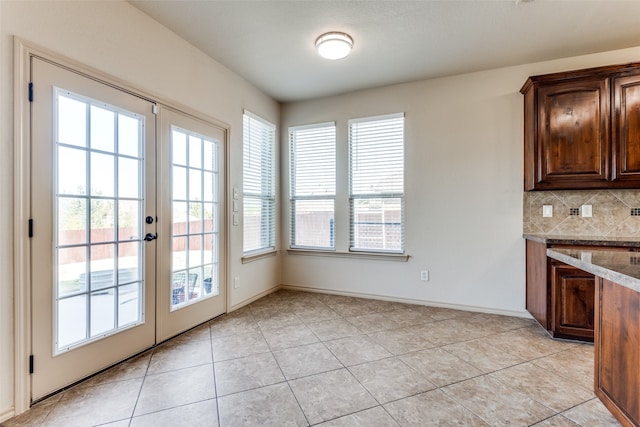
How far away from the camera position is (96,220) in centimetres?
212

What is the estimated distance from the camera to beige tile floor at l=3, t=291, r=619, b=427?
1.70m

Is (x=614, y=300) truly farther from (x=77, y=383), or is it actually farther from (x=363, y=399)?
(x=77, y=383)

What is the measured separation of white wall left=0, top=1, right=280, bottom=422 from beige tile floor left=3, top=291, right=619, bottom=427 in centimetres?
66

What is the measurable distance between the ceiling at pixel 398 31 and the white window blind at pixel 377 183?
27.7 inches

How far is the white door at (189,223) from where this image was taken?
2.66 metres

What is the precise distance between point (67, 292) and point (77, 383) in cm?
63

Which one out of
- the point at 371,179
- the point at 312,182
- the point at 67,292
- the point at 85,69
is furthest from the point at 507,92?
the point at 67,292

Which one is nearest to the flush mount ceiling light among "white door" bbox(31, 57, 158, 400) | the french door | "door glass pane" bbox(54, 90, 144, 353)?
the french door

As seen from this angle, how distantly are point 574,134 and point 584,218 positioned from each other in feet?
2.93

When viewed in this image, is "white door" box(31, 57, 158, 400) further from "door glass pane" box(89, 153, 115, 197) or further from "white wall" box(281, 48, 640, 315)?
"white wall" box(281, 48, 640, 315)

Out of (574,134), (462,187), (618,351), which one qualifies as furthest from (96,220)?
(574,134)

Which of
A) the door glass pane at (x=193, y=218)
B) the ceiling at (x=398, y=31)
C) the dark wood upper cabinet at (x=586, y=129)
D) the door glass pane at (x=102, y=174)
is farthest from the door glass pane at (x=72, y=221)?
the dark wood upper cabinet at (x=586, y=129)

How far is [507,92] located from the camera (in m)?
3.35

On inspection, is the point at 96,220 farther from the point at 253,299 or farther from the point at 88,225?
the point at 253,299
